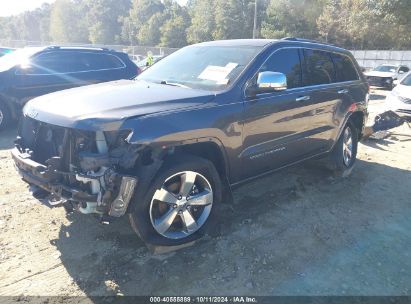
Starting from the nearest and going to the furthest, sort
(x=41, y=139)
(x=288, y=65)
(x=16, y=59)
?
1. (x=41, y=139)
2. (x=288, y=65)
3. (x=16, y=59)

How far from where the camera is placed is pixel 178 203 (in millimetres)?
3324

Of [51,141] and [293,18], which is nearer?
[51,141]

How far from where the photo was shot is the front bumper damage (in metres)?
2.83

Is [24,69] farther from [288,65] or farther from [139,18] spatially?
[139,18]

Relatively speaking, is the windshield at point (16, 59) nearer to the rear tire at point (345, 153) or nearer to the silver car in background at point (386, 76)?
the rear tire at point (345, 153)

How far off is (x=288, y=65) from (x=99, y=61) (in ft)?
18.2

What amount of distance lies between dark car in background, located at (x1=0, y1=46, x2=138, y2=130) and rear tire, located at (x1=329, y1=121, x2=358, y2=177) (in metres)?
5.29

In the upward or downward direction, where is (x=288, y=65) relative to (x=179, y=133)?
upward

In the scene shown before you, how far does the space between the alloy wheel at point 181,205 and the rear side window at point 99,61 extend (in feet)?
19.7

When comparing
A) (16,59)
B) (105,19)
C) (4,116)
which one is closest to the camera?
(4,116)

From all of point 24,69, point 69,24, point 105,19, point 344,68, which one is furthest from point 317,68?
point 69,24

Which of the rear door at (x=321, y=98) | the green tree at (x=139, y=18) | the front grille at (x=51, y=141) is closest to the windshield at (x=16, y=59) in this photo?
the front grille at (x=51, y=141)

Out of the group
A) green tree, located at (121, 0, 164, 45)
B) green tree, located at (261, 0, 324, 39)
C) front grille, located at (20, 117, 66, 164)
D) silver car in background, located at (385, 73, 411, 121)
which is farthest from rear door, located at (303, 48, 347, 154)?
green tree, located at (121, 0, 164, 45)

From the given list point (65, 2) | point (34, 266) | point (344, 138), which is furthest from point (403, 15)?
point (65, 2)
